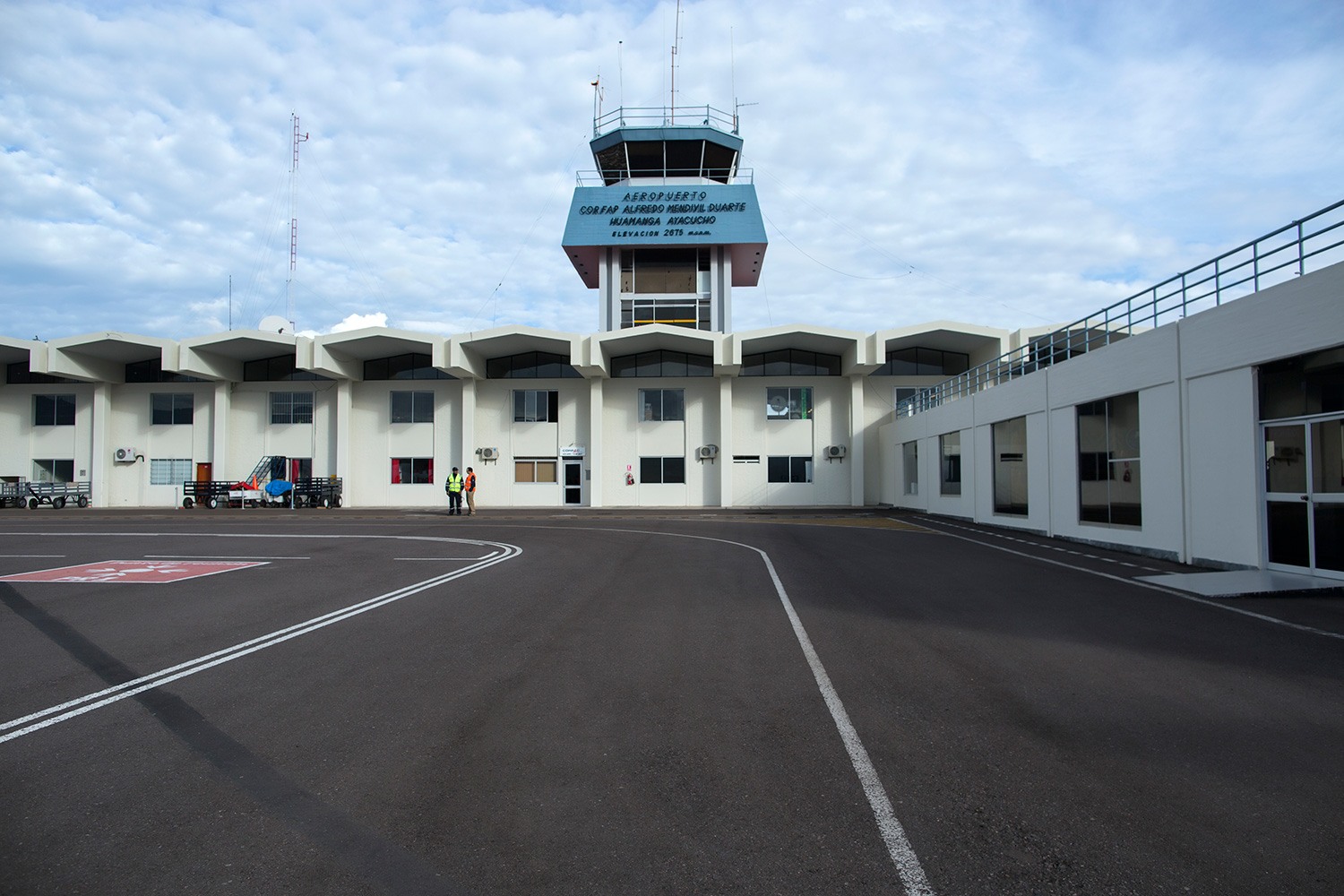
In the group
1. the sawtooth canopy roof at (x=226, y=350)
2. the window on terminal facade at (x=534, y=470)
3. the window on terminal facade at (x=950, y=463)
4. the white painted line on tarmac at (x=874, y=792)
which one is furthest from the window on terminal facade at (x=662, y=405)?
the white painted line on tarmac at (x=874, y=792)

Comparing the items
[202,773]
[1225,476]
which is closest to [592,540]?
[1225,476]

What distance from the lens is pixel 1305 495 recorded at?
1005 cm

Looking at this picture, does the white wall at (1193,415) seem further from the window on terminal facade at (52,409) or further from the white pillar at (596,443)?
the window on terminal facade at (52,409)

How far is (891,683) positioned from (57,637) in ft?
25.7

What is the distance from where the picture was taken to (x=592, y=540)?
17391 mm

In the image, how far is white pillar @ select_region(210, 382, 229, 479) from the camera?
36.5 m

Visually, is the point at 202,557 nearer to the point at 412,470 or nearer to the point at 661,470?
the point at 412,470

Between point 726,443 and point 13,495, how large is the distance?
3458cm

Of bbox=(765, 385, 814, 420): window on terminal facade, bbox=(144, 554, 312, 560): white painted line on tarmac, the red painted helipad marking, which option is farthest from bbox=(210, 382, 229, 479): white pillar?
bbox=(765, 385, 814, 420): window on terminal facade

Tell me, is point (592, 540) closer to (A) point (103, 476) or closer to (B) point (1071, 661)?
(B) point (1071, 661)

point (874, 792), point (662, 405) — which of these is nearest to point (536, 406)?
point (662, 405)

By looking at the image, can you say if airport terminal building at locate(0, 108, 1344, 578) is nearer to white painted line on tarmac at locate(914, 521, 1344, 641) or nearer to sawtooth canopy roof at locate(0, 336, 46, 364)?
sawtooth canopy roof at locate(0, 336, 46, 364)

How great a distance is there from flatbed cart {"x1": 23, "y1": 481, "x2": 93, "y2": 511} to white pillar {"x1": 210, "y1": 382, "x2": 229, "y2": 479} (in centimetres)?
608

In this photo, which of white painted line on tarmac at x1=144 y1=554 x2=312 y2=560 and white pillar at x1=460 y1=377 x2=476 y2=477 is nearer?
white painted line on tarmac at x1=144 y1=554 x2=312 y2=560
